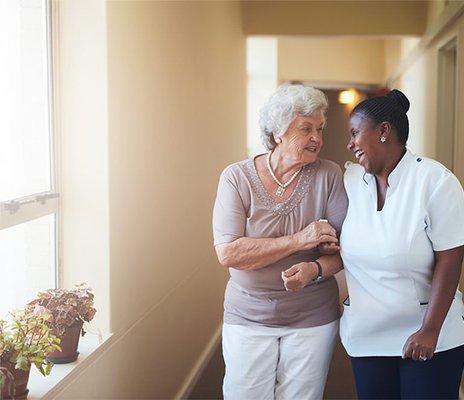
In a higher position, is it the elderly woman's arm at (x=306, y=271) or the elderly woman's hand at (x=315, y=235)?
the elderly woman's hand at (x=315, y=235)

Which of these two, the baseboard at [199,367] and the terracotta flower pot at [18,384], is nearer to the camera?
the terracotta flower pot at [18,384]

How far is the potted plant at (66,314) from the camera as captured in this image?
214cm

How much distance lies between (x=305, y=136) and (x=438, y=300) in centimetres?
66

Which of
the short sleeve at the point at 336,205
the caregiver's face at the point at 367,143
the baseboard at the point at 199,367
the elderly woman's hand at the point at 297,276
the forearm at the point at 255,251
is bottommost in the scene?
the baseboard at the point at 199,367

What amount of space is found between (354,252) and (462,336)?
40 cm

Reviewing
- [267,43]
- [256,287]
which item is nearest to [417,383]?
[256,287]

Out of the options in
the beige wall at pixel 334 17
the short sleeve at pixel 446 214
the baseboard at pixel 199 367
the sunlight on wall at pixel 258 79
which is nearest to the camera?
the short sleeve at pixel 446 214

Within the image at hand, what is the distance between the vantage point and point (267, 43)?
27.9ft

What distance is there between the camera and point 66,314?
7.04 ft

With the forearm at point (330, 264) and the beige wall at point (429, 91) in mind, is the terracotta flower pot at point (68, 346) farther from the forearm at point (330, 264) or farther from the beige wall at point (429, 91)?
the beige wall at point (429, 91)

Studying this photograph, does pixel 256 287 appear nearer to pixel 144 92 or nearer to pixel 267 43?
pixel 144 92

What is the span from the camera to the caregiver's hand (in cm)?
195

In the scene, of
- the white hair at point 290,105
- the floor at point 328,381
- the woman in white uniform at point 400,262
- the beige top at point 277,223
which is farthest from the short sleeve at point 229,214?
the floor at point 328,381

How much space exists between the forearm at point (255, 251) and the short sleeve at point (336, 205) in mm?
163
